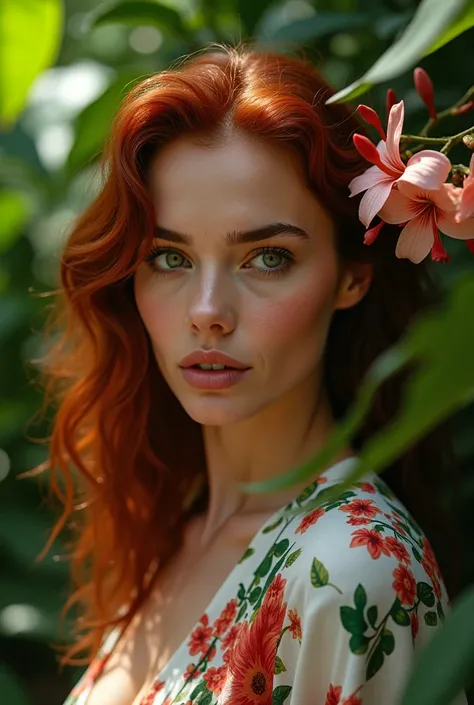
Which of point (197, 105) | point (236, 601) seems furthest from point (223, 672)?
point (197, 105)

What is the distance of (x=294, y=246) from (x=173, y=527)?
529mm

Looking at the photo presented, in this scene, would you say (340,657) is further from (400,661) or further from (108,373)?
(108,373)

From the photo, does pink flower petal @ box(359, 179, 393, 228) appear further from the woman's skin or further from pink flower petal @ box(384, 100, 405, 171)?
the woman's skin

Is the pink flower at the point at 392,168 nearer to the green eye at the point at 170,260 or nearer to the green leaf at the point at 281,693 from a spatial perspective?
the green eye at the point at 170,260

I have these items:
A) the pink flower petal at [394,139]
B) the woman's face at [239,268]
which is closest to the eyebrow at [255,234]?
the woman's face at [239,268]

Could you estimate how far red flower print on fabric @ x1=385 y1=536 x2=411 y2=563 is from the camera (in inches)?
40.9

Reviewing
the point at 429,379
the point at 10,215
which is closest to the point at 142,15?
the point at 10,215

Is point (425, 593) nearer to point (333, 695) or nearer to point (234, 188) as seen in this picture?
point (333, 695)

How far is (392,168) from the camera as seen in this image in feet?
3.15

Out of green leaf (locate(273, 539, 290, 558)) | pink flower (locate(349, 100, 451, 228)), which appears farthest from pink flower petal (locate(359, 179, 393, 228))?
green leaf (locate(273, 539, 290, 558))

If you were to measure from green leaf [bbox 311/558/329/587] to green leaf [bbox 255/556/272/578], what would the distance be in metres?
0.12

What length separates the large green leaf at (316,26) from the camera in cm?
144

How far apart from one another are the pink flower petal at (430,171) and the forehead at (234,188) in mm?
254

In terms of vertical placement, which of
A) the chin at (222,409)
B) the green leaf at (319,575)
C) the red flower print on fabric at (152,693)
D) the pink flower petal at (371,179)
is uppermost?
the pink flower petal at (371,179)
